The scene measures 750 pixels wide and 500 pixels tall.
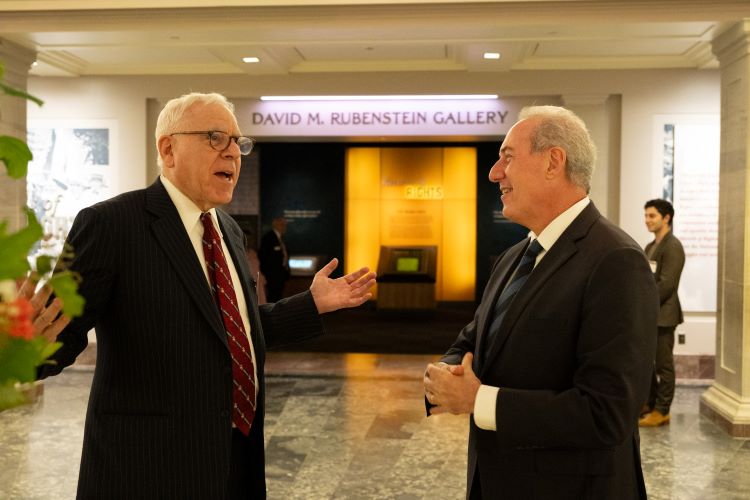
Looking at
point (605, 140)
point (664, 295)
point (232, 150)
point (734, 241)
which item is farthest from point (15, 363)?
point (605, 140)

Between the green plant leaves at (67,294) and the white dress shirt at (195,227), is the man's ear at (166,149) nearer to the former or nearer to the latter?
the white dress shirt at (195,227)

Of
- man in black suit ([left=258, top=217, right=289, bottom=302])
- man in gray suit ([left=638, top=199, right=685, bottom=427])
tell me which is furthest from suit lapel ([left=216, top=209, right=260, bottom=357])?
man in black suit ([left=258, top=217, right=289, bottom=302])

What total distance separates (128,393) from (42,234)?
136 centimetres

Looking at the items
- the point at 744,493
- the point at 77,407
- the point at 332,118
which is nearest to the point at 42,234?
the point at 744,493

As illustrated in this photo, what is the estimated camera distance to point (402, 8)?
6301mm

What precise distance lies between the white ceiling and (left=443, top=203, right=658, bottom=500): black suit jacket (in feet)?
15.1

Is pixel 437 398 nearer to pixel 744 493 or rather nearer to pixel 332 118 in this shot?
pixel 744 493

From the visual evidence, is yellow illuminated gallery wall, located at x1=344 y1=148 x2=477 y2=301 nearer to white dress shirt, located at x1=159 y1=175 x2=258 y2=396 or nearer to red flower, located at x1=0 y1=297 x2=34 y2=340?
white dress shirt, located at x1=159 y1=175 x2=258 y2=396

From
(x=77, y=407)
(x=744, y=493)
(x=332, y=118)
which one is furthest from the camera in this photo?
(x=332, y=118)

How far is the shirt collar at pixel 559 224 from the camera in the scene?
2062 millimetres

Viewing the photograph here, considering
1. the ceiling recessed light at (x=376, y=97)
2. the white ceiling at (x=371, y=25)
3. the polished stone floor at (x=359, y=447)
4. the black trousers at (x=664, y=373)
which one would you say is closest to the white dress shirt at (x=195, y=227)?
the polished stone floor at (x=359, y=447)

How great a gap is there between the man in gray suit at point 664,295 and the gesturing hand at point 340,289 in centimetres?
426

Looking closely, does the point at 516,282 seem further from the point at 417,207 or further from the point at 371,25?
the point at 417,207

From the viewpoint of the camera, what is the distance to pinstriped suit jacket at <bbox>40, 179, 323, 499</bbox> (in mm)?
2057
